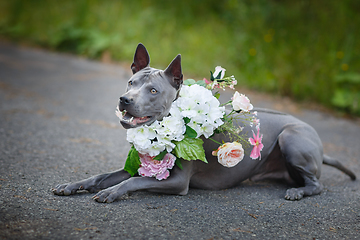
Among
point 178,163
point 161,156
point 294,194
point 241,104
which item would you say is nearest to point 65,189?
point 161,156

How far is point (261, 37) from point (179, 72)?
819 cm

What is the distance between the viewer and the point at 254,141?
10.9ft

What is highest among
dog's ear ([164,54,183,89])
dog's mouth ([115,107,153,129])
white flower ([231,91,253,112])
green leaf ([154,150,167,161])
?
dog's ear ([164,54,183,89])

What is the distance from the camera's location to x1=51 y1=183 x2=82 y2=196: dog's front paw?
3199 millimetres

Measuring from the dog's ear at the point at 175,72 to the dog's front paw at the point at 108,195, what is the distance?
1098 mm

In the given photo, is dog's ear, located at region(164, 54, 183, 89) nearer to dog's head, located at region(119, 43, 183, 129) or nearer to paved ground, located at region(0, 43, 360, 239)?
dog's head, located at region(119, 43, 183, 129)

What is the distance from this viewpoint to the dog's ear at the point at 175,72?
3.19m

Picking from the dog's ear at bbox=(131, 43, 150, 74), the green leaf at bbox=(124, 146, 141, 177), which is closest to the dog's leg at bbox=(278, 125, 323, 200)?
the green leaf at bbox=(124, 146, 141, 177)

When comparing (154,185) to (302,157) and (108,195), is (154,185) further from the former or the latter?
(302,157)

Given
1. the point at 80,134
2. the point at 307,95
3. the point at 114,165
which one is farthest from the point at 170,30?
the point at 114,165

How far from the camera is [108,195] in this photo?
3113 mm

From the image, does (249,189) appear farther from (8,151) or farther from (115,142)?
(8,151)

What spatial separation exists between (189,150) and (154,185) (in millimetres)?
465

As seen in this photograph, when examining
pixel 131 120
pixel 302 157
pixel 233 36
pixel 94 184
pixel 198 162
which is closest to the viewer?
pixel 131 120
